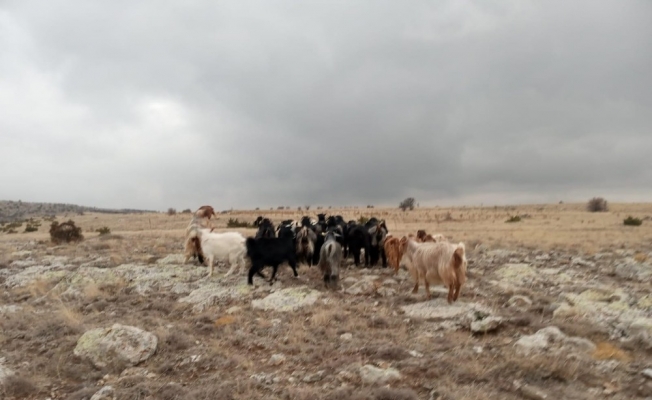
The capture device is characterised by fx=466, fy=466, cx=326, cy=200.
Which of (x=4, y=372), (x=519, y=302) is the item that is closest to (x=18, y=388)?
(x=4, y=372)

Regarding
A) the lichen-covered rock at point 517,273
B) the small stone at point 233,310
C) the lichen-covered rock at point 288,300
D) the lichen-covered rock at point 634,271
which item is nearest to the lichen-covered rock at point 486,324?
the lichen-covered rock at point 288,300

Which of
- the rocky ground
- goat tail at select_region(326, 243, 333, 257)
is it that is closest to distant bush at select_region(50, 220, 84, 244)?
the rocky ground

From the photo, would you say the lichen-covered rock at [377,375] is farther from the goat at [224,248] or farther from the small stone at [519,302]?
the goat at [224,248]

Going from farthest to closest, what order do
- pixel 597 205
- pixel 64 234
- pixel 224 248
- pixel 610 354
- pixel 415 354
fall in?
pixel 597 205
pixel 64 234
pixel 224 248
pixel 415 354
pixel 610 354

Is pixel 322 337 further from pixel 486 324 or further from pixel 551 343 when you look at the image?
pixel 551 343

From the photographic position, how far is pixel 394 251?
1184 centimetres

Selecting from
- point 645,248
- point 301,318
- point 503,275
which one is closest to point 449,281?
point 301,318

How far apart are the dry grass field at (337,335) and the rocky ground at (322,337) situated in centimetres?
2

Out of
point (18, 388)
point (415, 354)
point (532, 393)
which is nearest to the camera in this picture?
point (532, 393)

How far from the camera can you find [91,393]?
547 centimetres

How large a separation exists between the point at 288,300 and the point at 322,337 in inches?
79.9

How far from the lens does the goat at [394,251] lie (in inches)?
462

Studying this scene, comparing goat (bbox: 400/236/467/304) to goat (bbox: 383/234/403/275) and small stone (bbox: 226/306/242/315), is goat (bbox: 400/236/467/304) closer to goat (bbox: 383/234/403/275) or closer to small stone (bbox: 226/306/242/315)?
goat (bbox: 383/234/403/275)

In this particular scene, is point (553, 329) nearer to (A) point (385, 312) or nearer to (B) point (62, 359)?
(A) point (385, 312)
